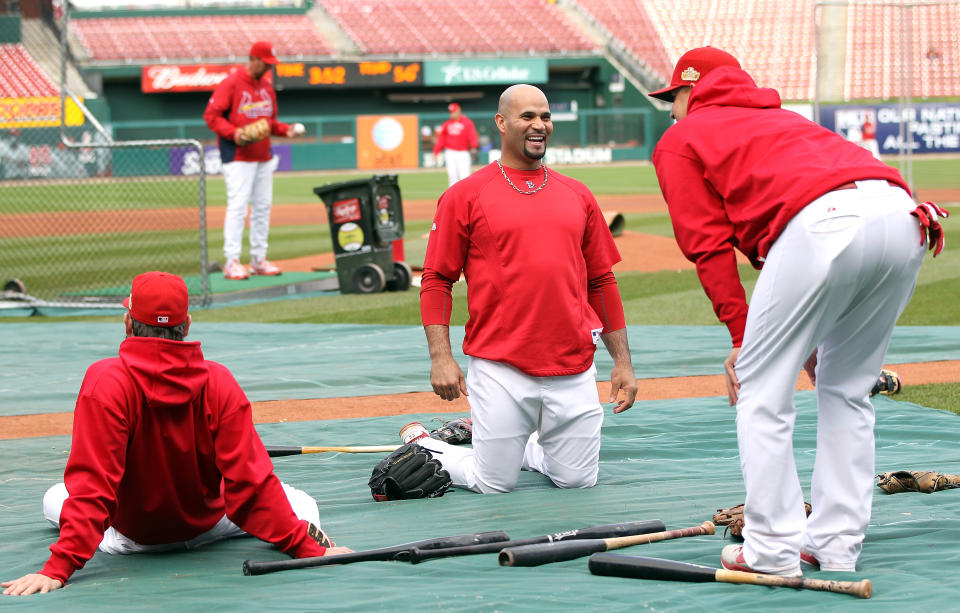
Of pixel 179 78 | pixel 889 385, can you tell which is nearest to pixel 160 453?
pixel 889 385

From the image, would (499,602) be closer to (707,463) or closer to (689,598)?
(689,598)

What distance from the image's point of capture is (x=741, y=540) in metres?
3.86

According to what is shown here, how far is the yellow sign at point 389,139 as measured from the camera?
40.2 m

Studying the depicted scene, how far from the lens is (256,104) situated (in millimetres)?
12641

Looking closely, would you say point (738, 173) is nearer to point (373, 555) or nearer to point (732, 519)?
point (732, 519)

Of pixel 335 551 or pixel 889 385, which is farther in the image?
pixel 889 385

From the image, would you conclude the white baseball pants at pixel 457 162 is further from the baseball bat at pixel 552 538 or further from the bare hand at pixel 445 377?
the baseball bat at pixel 552 538

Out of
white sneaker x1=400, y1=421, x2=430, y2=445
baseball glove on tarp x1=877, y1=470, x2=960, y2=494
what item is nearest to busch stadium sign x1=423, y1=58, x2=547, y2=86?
white sneaker x1=400, y1=421, x2=430, y2=445

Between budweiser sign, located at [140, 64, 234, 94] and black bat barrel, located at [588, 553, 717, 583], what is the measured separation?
39.0m

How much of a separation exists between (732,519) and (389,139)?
37585 mm

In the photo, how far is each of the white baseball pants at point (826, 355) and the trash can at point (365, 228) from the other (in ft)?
28.4

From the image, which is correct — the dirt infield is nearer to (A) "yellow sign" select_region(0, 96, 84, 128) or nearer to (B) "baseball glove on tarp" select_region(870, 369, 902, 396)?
(A) "yellow sign" select_region(0, 96, 84, 128)

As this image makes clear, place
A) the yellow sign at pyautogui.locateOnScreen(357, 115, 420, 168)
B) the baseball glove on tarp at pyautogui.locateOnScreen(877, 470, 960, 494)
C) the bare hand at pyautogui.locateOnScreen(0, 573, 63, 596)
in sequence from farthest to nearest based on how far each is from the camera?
the yellow sign at pyautogui.locateOnScreen(357, 115, 420, 168) → the baseball glove on tarp at pyautogui.locateOnScreen(877, 470, 960, 494) → the bare hand at pyautogui.locateOnScreen(0, 573, 63, 596)

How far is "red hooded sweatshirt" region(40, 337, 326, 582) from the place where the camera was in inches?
138
